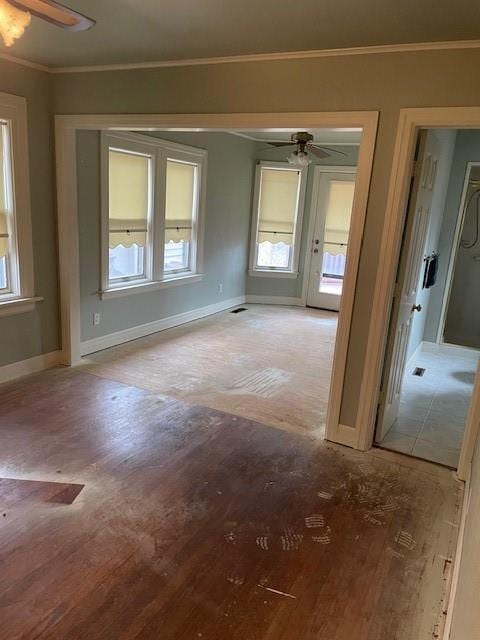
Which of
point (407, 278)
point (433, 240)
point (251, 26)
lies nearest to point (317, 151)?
point (433, 240)

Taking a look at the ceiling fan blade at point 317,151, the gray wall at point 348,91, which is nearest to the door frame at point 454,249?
the ceiling fan blade at point 317,151

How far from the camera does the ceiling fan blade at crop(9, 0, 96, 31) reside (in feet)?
5.77

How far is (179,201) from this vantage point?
5.58 m

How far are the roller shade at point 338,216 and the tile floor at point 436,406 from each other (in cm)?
237

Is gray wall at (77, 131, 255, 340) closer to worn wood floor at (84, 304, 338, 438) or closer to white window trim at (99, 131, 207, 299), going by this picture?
white window trim at (99, 131, 207, 299)

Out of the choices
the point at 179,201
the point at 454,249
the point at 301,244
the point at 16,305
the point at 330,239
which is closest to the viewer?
Result: the point at 16,305

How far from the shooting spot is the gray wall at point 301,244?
6.84m

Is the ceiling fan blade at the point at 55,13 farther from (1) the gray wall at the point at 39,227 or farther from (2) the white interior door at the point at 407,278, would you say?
(2) the white interior door at the point at 407,278

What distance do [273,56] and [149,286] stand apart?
3.02 m

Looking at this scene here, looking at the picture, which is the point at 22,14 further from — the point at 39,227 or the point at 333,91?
the point at 39,227

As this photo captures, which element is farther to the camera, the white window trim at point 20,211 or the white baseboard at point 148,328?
the white baseboard at point 148,328

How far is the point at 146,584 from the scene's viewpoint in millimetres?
1936

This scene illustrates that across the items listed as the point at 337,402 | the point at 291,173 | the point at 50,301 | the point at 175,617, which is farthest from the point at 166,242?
the point at 175,617

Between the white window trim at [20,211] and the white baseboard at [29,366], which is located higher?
the white window trim at [20,211]
